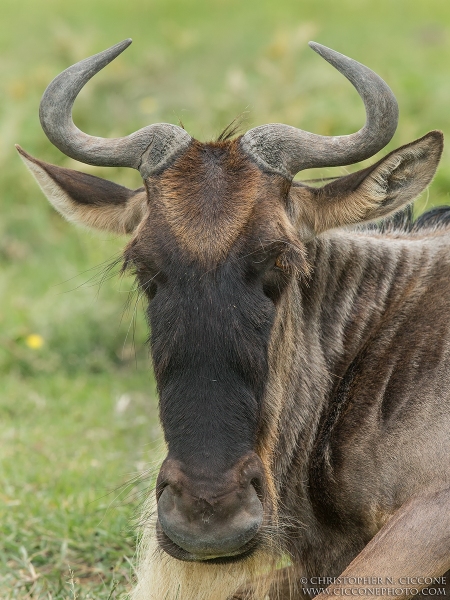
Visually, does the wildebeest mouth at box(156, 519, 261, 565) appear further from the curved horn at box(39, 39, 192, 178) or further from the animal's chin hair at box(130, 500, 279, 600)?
the curved horn at box(39, 39, 192, 178)

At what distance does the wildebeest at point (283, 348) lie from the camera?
450cm

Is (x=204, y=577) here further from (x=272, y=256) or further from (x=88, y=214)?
(x=88, y=214)

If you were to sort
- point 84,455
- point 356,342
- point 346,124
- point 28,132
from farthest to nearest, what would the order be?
1. point 28,132
2. point 346,124
3. point 84,455
4. point 356,342

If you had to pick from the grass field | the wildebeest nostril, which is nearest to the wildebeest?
the wildebeest nostril

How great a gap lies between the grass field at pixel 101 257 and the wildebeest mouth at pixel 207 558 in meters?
0.91

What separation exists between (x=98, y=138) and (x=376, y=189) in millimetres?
1595

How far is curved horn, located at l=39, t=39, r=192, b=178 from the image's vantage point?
5125mm

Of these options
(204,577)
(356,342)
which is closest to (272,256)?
(356,342)

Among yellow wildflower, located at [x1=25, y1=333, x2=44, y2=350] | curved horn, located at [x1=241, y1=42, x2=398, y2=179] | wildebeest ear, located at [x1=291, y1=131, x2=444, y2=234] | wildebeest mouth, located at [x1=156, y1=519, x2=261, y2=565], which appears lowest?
yellow wildflower, located at [x1=25, y1=333, x2=44, y2=350]

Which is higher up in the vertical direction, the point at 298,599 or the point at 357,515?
the point at 357,515

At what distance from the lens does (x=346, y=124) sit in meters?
12.7

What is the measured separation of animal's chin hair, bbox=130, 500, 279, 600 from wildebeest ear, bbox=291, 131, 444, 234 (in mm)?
1812

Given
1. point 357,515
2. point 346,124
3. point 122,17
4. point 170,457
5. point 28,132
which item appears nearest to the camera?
point 170,457

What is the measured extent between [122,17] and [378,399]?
23741 mm
